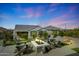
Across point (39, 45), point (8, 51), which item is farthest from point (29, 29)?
point (8, 51)

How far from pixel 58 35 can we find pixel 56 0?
1.48 ft

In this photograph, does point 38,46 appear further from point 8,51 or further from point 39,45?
point 8,51

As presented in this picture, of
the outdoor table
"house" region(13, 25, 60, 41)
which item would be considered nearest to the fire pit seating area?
the outdoor table

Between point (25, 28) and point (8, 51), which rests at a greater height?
point (25, 28)

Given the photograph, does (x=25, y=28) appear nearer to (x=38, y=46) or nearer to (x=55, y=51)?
(x=38, y=46)

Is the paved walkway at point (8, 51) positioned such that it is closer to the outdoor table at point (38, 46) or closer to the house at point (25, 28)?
the house at point (25, 28)

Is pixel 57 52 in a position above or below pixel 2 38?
below

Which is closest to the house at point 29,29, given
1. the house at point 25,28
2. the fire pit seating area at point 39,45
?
the house at point 25,28

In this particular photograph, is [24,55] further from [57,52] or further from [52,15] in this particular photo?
[52,15]

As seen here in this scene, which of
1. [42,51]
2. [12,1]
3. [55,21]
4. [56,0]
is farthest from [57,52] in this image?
[12,1]

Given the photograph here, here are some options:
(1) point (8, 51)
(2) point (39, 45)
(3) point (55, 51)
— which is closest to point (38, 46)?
(2) point (39, 45)

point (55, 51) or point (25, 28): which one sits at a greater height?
point (25, 28)

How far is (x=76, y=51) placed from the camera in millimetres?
2771

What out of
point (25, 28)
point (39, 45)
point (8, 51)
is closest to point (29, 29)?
point (25, 28)
